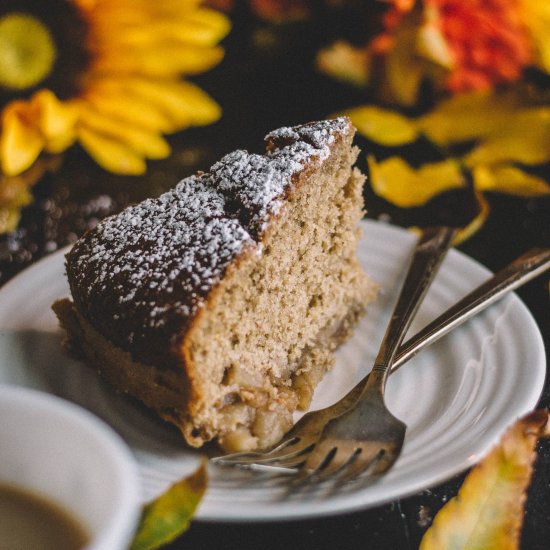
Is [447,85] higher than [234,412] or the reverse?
higher

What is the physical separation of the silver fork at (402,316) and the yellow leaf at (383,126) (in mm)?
415

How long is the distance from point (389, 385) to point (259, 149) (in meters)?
0.57

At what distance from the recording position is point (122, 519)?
2.76 ft

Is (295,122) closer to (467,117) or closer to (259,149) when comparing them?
(467,117)

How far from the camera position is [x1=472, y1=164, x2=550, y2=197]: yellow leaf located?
6.97 ft

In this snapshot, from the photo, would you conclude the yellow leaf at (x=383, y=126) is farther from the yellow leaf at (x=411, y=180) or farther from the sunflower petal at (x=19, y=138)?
the sunflower petal at (x=19, y=138)

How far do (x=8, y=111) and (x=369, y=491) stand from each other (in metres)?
1.45

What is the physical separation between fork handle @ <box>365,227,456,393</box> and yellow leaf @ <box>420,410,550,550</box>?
257mm

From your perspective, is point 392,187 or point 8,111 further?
point 392,187

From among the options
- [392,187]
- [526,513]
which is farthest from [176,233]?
[392,187]

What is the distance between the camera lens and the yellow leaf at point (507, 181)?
2125mm

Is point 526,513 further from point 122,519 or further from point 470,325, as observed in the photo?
point 122,519

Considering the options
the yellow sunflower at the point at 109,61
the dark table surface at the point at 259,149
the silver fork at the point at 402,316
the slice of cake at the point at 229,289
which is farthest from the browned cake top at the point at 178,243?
the yellow sunflower at the point at 109,61

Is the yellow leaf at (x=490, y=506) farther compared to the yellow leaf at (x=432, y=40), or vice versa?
the yellow leaf at (x=432, y=40)
